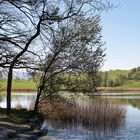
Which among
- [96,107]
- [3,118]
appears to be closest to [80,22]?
[96,107]

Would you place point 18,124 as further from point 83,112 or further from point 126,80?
point 126,80

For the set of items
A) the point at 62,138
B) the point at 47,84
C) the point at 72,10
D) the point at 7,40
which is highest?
the point at 72,10

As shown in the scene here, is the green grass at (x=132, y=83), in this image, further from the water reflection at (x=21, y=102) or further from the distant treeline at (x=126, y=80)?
the water reflection at (x=21, y=102)

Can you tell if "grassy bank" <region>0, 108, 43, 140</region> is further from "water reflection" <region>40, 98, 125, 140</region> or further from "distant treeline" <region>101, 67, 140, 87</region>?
"distant treeline" <region>101, 67, 140, 87</region>

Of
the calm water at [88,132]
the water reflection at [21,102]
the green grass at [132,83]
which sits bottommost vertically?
the calm water at [88,132]

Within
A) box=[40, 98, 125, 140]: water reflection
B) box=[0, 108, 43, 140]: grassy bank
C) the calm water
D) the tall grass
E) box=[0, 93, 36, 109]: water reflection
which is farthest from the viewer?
box=[0, 93, 36, 109]: water reflection

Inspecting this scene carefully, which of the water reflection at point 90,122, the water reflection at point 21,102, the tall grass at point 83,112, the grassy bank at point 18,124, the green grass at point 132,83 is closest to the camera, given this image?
the grassy bank at point 18,124

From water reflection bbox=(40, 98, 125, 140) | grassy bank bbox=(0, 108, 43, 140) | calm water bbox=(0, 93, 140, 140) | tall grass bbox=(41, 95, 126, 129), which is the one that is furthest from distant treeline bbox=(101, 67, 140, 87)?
grassy bank bbox=(0, 108, 43, 140)

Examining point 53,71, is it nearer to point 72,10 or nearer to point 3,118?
point 72,10

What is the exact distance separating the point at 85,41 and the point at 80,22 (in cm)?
131

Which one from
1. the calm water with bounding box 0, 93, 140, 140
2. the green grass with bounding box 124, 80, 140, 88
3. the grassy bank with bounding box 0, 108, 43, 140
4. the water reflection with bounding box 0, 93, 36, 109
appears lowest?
the calm water with bounding box 0, 93, 140, 140

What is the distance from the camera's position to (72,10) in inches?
1129

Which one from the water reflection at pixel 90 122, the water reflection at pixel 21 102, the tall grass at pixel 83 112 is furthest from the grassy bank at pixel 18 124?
the water reflection at pixel 21 102

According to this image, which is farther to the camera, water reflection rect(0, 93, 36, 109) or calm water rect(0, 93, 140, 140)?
water reflection rect(0, 93, 36, 109)
